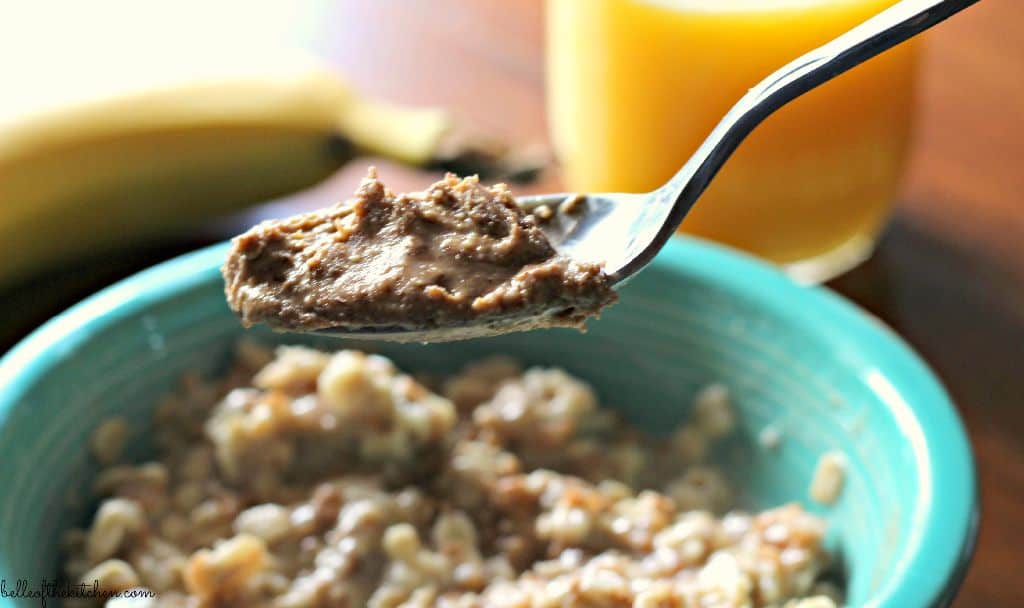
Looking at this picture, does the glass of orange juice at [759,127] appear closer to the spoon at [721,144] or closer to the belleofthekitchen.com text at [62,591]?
the spoon at [721,144]

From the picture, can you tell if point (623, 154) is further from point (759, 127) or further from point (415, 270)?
point (415, 270)

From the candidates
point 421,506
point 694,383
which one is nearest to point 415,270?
point 421,506

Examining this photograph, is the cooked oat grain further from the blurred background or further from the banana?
the banana

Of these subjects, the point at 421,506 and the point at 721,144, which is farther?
the point at 421,506

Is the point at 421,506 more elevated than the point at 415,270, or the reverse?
the point at 415,270

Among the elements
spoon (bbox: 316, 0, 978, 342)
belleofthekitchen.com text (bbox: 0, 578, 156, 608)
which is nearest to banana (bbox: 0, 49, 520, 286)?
belleofthekitchen.com text (bbox: 0, 578, 156, 608)
